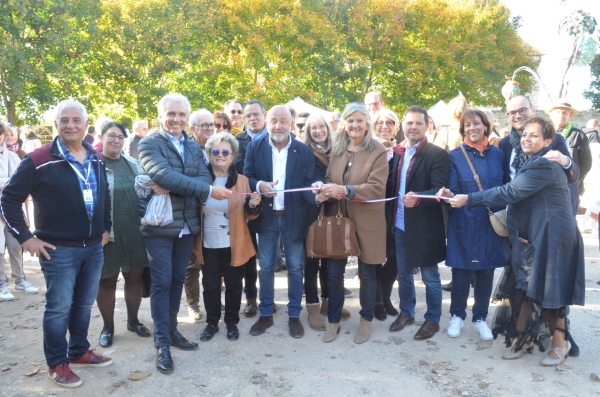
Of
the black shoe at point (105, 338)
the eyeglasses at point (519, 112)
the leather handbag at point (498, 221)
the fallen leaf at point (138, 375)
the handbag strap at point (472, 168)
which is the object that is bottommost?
the fallen leaf at point (138, 375)

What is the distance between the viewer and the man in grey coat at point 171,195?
4.00 meters

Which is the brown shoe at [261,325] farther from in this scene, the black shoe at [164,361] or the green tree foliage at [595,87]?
the green tree foliage at [595,87]

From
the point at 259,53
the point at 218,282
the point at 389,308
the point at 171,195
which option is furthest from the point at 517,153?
the point at 259,53

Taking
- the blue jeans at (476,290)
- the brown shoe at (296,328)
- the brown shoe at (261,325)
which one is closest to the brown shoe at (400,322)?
the blue jeans at (476,290)

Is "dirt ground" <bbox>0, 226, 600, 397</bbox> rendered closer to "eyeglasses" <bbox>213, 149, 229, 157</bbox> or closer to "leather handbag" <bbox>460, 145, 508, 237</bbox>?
"leather handbag" <bbox>460, 145, 508, 237</bbox>

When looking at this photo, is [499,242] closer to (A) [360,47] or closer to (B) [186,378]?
(B) [186,378]

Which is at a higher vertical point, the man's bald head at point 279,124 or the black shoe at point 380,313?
the man's bald head at point 279,124

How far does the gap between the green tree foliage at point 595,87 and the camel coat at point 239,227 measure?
134 ft

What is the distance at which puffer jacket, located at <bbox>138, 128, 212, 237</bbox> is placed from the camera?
396 cm

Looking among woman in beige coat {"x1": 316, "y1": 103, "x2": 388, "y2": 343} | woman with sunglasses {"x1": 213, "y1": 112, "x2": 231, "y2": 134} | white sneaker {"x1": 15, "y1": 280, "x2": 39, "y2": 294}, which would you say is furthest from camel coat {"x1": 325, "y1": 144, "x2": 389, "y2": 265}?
white sneaker {"x1": 15, "y1": 280, "x2": 39, "y2": 294}

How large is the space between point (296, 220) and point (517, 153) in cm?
219

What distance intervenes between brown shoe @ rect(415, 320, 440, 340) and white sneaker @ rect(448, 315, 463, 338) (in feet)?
0.42

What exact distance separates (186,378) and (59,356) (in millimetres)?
999

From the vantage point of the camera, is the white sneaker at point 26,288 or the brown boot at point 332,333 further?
the white sneaker at point 26,288
